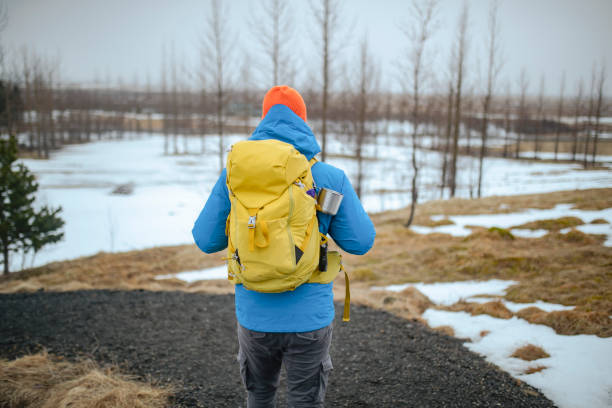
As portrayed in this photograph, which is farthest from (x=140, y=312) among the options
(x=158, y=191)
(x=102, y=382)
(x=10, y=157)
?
(x=158, y=191)

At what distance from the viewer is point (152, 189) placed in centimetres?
2684

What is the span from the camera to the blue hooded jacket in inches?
69.9

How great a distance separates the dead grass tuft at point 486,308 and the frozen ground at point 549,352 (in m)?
0.11

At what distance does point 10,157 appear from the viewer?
10.8m

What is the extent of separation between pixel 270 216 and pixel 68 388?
277cm

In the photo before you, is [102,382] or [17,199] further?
[17,199]

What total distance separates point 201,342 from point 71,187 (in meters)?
26.7

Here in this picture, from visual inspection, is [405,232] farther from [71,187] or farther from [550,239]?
[71,187]

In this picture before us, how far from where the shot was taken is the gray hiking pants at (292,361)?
180cm

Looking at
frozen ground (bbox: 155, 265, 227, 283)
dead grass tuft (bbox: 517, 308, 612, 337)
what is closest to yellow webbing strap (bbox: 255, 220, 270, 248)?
dead grass tuft (bbox: 517, 308, 612, 337)


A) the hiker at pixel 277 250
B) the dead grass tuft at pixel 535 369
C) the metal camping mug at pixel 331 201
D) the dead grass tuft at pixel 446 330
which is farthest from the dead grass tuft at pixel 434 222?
the metal camping mug at pixel 331 201

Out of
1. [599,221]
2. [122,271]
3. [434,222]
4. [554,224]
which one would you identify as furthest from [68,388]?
[434,222]

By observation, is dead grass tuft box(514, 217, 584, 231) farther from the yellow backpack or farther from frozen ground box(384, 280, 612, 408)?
the yellow backpack

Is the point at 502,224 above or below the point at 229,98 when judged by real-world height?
below
